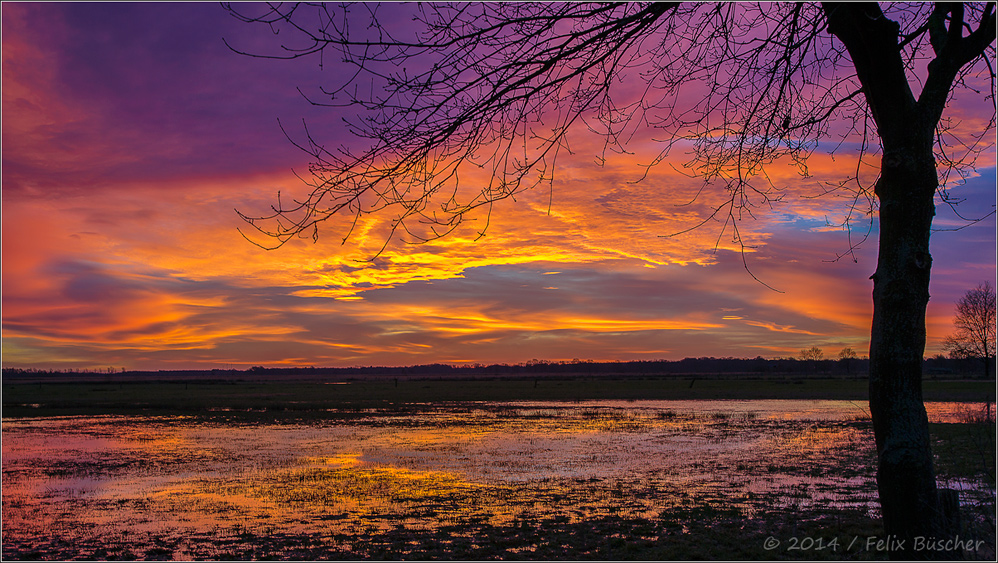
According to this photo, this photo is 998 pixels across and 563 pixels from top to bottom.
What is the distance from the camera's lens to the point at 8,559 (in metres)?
11.4

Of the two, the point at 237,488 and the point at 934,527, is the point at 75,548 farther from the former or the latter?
the point at 934,527

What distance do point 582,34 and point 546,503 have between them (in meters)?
12.0

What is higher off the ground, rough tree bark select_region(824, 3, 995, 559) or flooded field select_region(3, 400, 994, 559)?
rough tree bark select_region(824, 3, 995, 559)

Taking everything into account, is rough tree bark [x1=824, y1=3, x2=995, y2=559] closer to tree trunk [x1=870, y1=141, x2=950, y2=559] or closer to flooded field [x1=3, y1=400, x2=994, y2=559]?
tree trunk [x1=870, y1=141, x2=950, y2=559]

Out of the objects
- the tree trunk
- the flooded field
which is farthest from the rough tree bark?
the flooded field

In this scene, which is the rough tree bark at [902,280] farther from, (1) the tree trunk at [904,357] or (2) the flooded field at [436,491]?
(2) the flooded field at [436,491]

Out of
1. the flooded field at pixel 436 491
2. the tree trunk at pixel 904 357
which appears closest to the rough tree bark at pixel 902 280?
the tree trunk at pixel 904 357

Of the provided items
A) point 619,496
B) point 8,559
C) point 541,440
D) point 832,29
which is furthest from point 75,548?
point 541,440

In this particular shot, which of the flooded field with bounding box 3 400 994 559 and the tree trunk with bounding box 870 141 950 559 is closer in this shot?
the tree trunk with bounding box 870 141 950 559

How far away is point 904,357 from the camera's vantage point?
429 cm

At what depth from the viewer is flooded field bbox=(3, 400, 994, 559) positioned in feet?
38.6

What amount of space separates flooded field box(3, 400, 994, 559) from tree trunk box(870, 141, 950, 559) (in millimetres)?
3284

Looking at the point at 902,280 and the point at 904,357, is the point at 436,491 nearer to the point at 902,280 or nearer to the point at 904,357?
the point at 904,357

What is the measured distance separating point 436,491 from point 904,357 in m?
14.0
